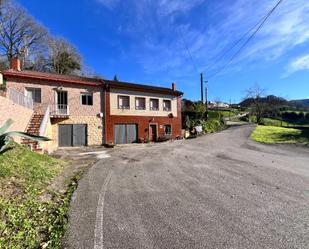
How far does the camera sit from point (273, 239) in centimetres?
356

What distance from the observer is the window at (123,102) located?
23.8m

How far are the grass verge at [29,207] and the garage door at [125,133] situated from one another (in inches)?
617

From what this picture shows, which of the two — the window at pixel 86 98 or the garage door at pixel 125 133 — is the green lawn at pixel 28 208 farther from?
the garage door at pixel 125 133

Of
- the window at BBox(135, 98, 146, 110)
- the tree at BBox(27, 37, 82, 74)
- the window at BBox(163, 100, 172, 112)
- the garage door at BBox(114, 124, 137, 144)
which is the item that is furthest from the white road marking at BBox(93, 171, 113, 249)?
the tree at BBox(27, 37, 82, 74)

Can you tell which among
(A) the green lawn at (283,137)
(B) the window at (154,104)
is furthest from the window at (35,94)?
(A) the green lawn at (283,137)

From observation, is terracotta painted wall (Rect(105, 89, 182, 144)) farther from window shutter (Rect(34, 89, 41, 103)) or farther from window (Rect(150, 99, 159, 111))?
window shutter (Rect(34, 89, 41, 103))

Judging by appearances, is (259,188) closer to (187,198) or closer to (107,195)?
(187,198)

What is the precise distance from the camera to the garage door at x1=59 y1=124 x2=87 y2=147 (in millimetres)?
20516

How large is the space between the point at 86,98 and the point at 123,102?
3899 millimetres

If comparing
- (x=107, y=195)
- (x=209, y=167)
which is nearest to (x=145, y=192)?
(x=107, y=195)

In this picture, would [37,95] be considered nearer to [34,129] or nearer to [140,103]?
[34,129]

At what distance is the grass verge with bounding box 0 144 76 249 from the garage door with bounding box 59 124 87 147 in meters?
13.1

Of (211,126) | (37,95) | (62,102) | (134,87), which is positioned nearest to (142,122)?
(134,87)

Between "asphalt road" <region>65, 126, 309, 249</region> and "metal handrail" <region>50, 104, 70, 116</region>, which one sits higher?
"metal handrail" <region>50, 104, 70, 116</region>
